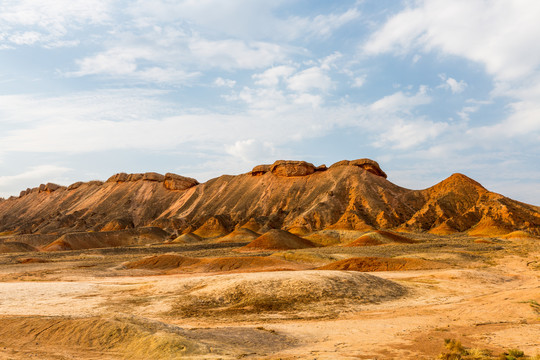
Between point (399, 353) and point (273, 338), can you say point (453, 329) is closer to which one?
point (399, 353)

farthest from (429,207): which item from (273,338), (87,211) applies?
(87,211)

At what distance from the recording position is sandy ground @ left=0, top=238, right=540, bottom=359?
1055 centimetres

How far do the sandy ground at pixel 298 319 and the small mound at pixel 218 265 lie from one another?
10.8 metres

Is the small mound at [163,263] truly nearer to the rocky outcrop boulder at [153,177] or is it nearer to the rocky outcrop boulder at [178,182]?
the rocky outcrop boulder at [178,182]

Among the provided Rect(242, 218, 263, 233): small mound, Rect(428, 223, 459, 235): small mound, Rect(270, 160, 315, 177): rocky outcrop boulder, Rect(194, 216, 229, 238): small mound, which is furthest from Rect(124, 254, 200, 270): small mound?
Rect(270, 160, 315, 177): rocky outcrop boulder

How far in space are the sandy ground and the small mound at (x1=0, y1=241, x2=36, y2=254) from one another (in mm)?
51020

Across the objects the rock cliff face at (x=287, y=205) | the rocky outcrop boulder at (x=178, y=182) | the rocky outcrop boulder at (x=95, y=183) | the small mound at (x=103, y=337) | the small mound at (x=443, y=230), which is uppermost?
the rocky outcrop boulder at (x=95, y=183)

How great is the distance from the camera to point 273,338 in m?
12.4

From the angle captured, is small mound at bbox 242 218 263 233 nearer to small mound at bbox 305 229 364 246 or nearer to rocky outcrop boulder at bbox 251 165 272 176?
small mound at bbox 305 229 364 246

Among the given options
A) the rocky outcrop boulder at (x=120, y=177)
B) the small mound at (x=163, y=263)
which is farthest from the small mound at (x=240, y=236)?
the rocky outcrop boulder at (x=120, y=177)

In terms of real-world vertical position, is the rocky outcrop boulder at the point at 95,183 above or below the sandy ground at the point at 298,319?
above

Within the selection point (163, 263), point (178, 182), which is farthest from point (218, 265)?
point (178, 182)

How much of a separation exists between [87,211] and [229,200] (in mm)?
41851

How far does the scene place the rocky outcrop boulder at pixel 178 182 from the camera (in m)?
119
